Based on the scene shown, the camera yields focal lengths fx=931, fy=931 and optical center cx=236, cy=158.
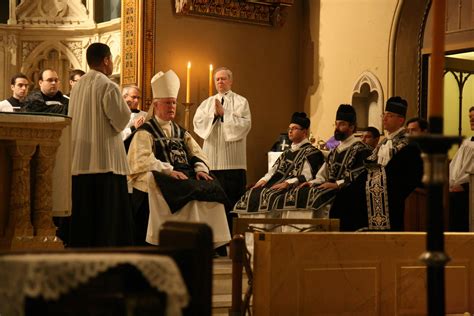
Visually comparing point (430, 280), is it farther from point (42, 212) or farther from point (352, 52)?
point (352, 52)

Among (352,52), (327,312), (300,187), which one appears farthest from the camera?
(352,52)

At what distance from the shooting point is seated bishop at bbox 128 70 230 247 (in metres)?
7.57

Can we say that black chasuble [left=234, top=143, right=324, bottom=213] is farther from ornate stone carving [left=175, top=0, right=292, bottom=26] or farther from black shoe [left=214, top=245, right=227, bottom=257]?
ornate stone carving [left=175, top=0, right=292, bottom=26]

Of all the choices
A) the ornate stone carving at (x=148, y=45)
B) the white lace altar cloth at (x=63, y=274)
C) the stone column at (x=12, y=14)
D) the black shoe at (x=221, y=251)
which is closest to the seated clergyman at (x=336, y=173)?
the black shoe at (x=221, y=251)

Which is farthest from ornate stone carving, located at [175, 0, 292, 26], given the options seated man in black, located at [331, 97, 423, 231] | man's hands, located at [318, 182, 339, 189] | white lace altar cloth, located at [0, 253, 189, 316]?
white lace altar cloth, located at [0, 253, 189, 316]

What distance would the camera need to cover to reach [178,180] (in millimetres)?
7602

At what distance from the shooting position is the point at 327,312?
226 inches

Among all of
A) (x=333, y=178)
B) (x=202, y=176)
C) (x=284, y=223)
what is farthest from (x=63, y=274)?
(x=333, y=178)

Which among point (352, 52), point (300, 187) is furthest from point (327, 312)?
point (352, 52)

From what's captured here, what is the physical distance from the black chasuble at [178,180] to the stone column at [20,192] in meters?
1.69

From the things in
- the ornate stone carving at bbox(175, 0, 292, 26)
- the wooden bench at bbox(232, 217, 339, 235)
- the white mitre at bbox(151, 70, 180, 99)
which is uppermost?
the ornate stone carving at bbox(175, 0, 292, 26)

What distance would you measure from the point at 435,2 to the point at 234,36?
8342mm

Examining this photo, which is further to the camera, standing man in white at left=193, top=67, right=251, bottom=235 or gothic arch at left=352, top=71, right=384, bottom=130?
gothic arch at left=352, top=71, right=384, bottom=130

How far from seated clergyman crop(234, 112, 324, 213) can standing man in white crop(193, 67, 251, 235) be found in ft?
2.02
